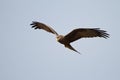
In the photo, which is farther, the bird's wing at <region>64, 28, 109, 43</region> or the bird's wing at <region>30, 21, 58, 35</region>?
the bird's wing at <region>30, 21, 58, 35</region>

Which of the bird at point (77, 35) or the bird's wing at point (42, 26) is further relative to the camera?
the bird's wing at point (42, 26)

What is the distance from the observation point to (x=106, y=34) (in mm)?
14320

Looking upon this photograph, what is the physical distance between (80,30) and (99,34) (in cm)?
67

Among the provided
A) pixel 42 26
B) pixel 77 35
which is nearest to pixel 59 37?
pixel 77 35

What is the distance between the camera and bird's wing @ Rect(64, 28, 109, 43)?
14.4 m

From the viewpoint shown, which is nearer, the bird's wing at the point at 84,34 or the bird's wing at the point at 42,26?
the bird's wing at the point at 84,34

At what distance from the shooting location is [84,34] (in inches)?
582

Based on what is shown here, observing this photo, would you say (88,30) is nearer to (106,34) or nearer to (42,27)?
(106,34)

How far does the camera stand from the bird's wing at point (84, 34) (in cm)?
1441

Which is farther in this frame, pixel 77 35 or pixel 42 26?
pixel 42 26

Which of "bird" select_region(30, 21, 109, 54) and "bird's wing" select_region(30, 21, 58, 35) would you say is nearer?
"bird" select_region(30, 21, 109, 54)

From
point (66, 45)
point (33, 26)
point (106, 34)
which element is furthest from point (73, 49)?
point (33, 26)

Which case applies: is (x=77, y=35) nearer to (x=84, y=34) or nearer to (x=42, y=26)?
(x=84, y=34)

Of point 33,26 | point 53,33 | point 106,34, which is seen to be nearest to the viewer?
point 106,34
